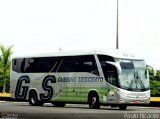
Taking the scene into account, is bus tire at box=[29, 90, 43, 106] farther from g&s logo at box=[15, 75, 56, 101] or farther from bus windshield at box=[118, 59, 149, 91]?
bus windshield at box=[118, 59, 149, 91]

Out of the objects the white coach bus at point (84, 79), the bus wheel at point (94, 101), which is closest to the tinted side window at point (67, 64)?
the white coach bus at point (84, 79)

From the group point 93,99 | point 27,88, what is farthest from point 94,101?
point 27,88

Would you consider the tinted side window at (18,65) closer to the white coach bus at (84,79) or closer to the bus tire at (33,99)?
the white coach bus at (84,79)

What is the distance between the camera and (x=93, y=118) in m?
16.3

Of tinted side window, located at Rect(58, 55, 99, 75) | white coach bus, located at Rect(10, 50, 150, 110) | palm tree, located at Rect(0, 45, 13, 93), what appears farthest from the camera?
palm tree, located at Rect(0, 45, 13, 93)

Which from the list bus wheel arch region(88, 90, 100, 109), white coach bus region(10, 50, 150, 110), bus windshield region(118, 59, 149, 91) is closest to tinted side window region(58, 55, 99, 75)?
white coach bus region(10, 50, 150, 110)

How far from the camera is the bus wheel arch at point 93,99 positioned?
27.4 meters

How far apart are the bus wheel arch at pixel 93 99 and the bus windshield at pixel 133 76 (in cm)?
183

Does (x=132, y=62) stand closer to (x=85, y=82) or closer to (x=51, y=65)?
(x=85, y=82)

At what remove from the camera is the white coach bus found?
26578 mm

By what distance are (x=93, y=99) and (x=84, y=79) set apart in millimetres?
1283

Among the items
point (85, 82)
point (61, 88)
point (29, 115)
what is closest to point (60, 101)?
point (61, 88)

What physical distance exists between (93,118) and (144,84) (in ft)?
37.3

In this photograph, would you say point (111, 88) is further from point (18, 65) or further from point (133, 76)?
point (18, 65)
